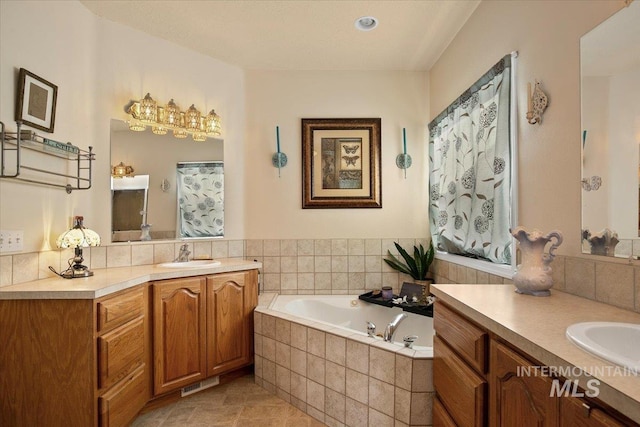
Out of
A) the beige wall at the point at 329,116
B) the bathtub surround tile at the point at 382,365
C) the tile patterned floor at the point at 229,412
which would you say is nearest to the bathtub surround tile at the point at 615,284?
the bathtub surround tile at the point at 382,365

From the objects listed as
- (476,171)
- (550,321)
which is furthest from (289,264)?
(550,321)

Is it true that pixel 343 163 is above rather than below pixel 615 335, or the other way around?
above

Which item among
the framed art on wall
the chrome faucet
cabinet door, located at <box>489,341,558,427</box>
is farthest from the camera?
the chrome faucet

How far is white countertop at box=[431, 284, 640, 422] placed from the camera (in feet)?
1.99

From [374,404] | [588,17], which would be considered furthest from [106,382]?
[588,17]

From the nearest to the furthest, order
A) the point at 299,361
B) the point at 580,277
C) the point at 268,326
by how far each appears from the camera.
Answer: the point at 580,277
the point at 299,361
the point at 268,326

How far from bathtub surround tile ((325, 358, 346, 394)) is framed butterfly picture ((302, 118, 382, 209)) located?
1.45 metres

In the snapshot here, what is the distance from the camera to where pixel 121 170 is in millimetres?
2486

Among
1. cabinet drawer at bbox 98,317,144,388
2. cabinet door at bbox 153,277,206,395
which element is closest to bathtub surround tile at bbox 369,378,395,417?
cabinet door at bbox 153,277,206,395

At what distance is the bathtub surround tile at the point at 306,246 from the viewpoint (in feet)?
10.1

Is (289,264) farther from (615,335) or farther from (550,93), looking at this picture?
(615,335)

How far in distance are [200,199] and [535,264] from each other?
2364 millimetres

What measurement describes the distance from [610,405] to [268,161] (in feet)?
9.17

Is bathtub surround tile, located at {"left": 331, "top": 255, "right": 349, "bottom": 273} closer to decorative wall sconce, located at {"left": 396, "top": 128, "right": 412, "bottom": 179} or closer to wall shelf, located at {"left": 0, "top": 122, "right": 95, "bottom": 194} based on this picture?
decorative wall sconce, located at {"left": 396, "top": 128, "right": 412, "bottom": 179}
